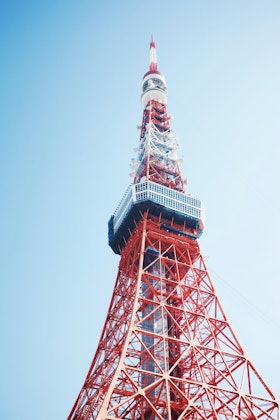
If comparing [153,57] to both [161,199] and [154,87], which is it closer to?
[154,87]

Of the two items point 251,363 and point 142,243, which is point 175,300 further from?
point 251,363

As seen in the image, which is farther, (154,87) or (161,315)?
(154,87)

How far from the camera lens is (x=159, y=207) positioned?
25.9 meters

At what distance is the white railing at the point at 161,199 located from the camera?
25.9m

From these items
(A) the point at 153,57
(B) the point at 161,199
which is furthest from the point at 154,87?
(B) the point at 161,199

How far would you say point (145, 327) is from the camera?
2350 centimetres

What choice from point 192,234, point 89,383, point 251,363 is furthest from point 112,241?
point 251,363

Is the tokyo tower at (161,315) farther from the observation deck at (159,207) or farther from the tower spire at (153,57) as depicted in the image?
the tower spire at (153,57)

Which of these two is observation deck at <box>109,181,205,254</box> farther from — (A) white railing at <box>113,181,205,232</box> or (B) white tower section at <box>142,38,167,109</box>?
Answer: (B) white tower section at <box>142,38,167,109</box>

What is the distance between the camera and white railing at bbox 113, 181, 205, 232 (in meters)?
25.9

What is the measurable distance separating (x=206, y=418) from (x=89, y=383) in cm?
683

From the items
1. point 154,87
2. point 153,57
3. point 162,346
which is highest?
point 153,57

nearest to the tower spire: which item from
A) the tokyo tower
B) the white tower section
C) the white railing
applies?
the white tower section

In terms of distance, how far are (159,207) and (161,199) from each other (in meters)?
0.56
